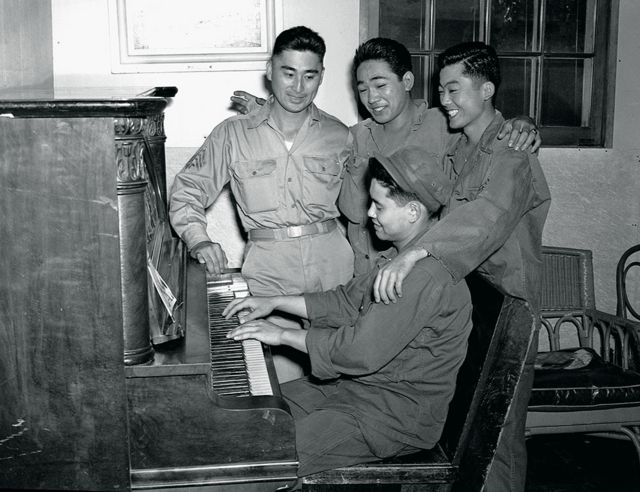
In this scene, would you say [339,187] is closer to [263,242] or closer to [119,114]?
[263,242]

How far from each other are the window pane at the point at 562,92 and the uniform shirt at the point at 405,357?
8.05 feet

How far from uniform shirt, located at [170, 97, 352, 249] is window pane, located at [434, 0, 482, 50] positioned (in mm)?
1255

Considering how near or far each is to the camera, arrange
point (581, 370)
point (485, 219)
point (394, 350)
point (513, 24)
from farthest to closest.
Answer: point (513, 24)
point (581, 370)
point (485, 219)
point (394, 350)

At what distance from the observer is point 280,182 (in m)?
3.36

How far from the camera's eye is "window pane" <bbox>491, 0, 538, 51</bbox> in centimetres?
434

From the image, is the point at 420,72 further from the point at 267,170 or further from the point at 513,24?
the point at 267,170

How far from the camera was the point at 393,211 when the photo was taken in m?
2.48

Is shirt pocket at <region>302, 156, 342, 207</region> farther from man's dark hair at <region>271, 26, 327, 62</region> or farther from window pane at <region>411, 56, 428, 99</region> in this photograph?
window pane at <region>411, 56, 428, 99</region>

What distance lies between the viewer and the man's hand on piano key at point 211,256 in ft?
9.81

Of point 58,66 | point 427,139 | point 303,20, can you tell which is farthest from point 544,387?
point 58,66

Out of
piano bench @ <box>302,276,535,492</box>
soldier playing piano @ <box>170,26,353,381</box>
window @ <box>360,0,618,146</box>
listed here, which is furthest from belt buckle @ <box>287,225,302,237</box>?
window @ <box>360,0,618,146</box>

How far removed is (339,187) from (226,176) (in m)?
0.52

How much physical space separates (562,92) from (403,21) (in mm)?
1066

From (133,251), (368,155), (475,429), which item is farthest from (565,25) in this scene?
(133,251)
